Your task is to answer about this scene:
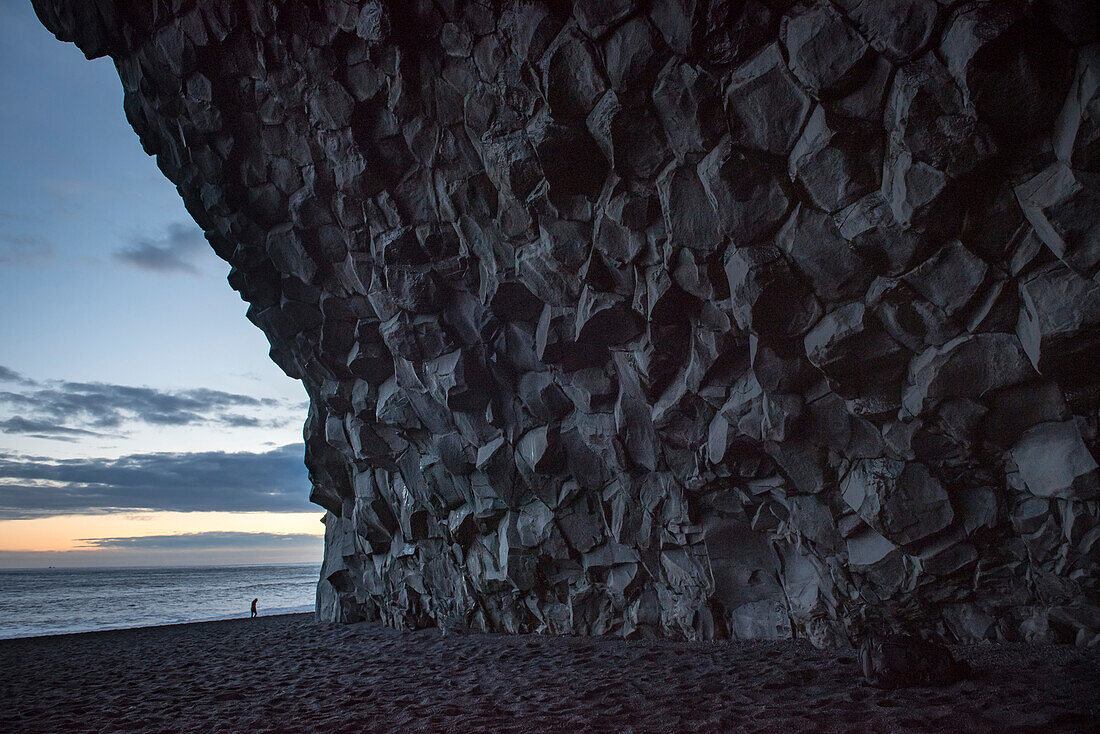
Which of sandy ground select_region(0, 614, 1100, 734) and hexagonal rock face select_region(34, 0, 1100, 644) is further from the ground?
hexagonal rock face select_region(34, 0, 1100, 644)

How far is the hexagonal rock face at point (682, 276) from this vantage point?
8.02m

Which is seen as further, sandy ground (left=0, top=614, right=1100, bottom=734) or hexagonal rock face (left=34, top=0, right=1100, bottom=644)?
hexagonal rock face (left=34, top=0, right=1100, bottom=644)

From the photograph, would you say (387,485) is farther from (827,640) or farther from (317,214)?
(827,640)

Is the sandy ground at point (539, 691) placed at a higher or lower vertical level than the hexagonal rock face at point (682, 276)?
lower

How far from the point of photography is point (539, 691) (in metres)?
9.26

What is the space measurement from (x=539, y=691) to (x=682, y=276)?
696cm

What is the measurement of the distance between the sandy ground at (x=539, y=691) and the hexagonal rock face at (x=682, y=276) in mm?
1726

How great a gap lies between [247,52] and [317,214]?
379 cm

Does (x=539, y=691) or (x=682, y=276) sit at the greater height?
(x=682, y=276)

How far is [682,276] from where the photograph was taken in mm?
10930

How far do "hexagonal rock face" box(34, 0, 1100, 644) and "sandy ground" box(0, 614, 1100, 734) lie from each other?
5.66 feet

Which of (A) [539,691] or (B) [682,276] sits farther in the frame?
(B) [682,276]

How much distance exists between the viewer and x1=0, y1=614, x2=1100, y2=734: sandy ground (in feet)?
22.6

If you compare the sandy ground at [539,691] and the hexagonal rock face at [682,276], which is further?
the hexagonal rock face at [682,276]
